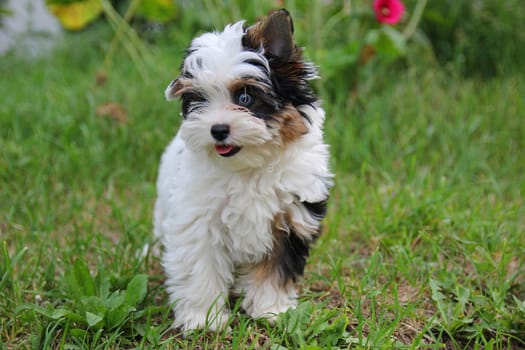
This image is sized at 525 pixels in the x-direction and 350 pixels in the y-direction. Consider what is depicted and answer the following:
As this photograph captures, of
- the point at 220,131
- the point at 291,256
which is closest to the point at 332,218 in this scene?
the point at 291,256

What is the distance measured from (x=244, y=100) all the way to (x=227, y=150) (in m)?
0.23

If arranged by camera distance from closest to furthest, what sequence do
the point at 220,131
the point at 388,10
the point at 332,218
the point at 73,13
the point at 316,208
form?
the point at 220,131 → the point at 316,208 → the point at 332,218 → the point at 388,10 → the point at 73,13

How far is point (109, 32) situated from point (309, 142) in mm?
5199

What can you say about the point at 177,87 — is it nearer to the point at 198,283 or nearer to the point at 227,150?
the point at 227,150

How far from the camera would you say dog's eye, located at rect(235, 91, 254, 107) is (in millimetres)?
2670

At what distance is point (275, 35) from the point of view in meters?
2.69

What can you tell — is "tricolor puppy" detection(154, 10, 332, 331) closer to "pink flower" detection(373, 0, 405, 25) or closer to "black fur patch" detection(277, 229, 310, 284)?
"black fur patch" detection(277, 229, 310, 284)

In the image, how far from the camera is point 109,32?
291 inches

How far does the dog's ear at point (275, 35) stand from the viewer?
264 centimetres

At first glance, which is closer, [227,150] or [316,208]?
[227,150]

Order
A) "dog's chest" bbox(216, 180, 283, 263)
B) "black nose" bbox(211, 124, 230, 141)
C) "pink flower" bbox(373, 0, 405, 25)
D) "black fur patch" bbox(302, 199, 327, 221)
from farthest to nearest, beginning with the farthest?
1. "pink flower" bbox(373, 0, 405, 25)
2. "black fur patch" bbox(302, 199, 327, 221)
3. "dog's chest" bbox(216, 180, 283, 263)
4. "black nose" bbox(211, 124, 230, 141)

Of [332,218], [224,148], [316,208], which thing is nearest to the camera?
[224,148]

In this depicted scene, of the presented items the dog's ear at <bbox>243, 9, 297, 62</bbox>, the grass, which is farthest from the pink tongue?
the grass

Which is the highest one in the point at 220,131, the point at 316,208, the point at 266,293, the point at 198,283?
the point at 220,131
